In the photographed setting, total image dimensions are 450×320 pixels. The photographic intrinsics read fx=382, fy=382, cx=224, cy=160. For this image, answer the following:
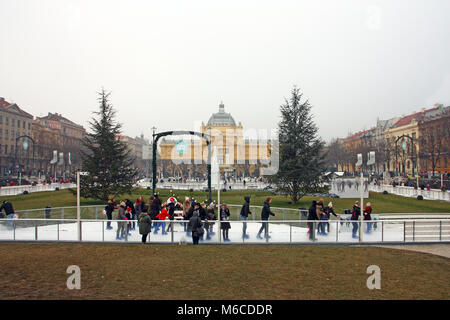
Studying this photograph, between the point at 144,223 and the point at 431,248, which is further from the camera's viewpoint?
the point at 431,248

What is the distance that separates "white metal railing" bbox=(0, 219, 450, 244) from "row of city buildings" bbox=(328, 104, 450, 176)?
3760 cm

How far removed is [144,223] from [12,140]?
270 feet

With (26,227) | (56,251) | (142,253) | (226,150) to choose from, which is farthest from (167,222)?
(226,150)

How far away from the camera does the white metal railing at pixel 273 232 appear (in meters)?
14.9

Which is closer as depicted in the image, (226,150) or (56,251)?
(56,251)

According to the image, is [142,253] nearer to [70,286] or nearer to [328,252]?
[70,286]

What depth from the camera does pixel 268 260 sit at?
1197 cm

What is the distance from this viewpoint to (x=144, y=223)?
13938 millimetres

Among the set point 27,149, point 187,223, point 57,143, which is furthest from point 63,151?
point 187,223

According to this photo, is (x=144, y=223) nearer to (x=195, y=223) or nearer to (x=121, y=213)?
(x=195, y=223)

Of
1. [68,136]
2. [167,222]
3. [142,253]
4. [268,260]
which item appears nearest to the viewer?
[268,260]
